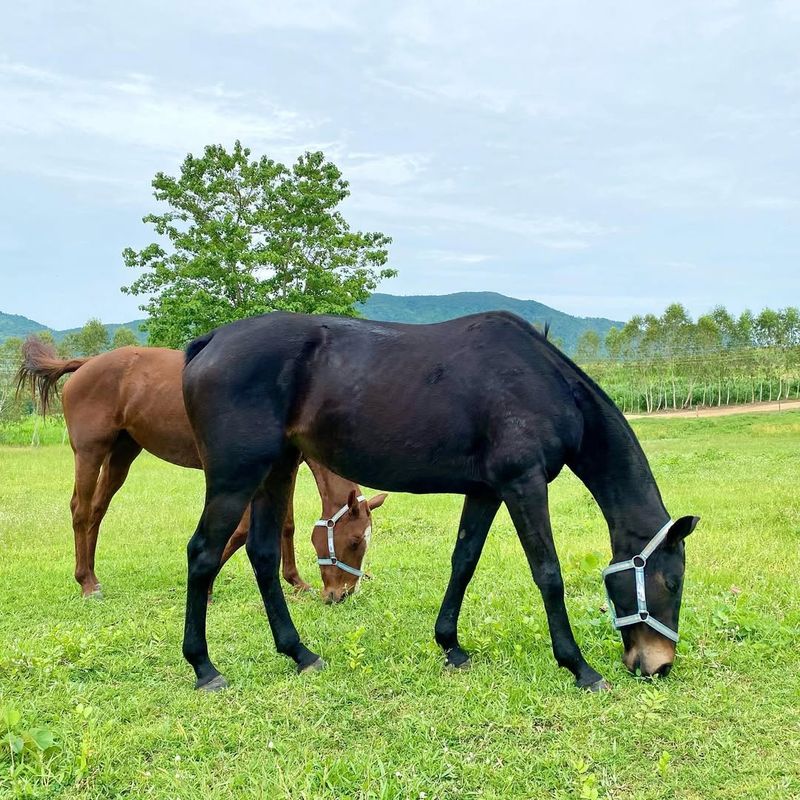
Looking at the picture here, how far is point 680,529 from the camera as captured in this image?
4.09 meters

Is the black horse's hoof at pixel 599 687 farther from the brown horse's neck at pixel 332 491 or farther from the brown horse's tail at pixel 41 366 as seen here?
the brown horse's tail at pixel 41 366

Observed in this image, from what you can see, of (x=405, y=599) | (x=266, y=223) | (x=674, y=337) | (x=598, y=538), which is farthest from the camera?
(x=674, y=337)

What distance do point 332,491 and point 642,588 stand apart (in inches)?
113

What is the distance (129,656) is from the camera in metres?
4.71

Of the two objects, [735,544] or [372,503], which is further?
[735,544]

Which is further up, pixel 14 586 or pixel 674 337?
pixel 674 337

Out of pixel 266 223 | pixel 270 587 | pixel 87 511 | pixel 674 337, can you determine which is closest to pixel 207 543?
pixel 270 587

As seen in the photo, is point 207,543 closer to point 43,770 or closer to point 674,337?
point 43,770

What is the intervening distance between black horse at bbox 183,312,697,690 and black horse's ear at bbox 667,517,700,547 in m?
0.01

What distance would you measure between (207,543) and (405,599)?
2.28 m

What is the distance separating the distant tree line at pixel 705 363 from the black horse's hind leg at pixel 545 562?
50.8 meters

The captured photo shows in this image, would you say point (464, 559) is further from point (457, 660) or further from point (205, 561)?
point (205, 561)

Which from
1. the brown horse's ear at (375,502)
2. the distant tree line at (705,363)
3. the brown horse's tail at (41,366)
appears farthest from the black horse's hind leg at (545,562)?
the distant tree line at (705,363)

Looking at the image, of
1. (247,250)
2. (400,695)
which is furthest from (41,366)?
(247,250)
